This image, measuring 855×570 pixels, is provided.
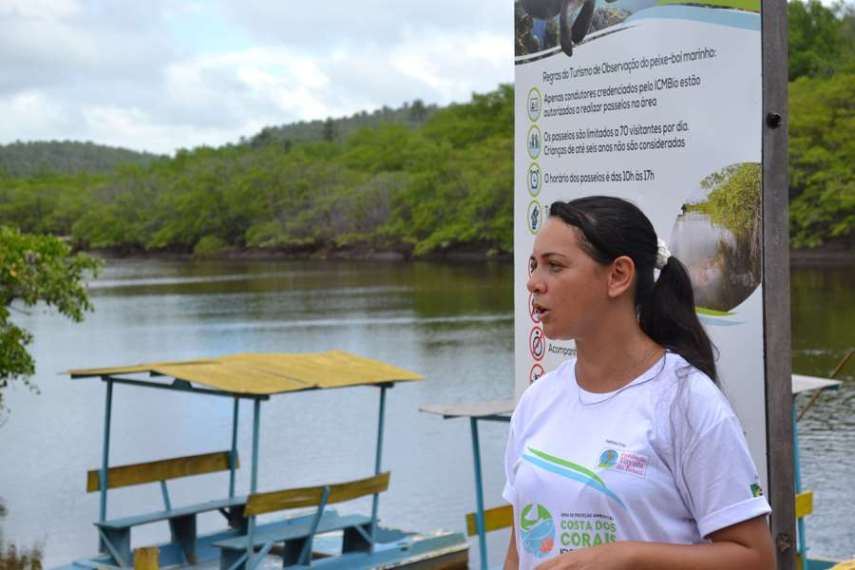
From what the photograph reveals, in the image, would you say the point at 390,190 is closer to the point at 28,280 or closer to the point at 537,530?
the point at 28,280

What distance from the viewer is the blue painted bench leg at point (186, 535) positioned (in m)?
10.2

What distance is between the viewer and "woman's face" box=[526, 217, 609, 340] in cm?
248

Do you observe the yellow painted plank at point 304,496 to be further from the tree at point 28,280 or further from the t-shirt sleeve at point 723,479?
the t-shirt sleeve at point 723,479

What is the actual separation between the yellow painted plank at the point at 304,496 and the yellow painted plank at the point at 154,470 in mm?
1159

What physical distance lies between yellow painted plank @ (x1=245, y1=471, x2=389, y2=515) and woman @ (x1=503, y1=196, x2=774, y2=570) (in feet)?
21.7

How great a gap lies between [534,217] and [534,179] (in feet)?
0.38

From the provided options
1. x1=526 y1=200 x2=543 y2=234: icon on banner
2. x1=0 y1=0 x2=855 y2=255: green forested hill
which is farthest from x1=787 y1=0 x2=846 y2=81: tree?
x1=526 y1=200 x2=543 y2=234: icon on banner

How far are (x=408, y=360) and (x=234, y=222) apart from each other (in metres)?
70.1

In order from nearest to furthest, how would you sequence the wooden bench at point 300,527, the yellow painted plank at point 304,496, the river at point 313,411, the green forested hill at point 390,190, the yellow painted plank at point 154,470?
the yellow painted plank at point 304,496
the wooden bench at point 300,527
the yellow painted plank at point 154,470
the river at point 313,411
the green forested hill at point 390,190

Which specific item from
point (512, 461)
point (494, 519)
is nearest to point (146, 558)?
point (494, 519)

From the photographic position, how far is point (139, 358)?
3145 cm

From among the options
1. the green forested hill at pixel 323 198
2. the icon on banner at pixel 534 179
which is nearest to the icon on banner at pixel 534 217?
the icon on banner at pixel 534 179

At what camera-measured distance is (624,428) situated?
2.39 metres

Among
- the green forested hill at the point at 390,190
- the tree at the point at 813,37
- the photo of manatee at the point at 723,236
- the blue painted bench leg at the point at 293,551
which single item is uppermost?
the tree at the point at 813,37
